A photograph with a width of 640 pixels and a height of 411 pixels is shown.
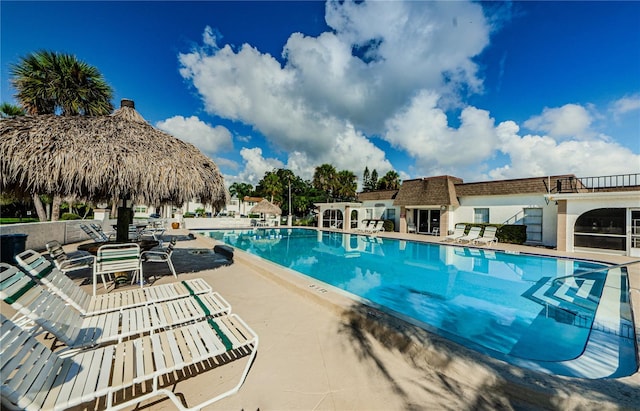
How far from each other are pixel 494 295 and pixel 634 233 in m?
10.6

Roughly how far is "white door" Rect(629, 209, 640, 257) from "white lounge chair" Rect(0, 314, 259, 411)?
58.2ft

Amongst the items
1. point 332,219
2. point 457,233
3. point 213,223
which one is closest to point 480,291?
point 457,233

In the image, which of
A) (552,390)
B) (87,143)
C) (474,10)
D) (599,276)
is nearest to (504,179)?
(599,276)

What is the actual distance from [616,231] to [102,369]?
19.3 m

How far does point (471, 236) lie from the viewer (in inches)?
662

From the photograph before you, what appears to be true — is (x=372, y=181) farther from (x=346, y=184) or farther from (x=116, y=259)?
(x=116, y=259)

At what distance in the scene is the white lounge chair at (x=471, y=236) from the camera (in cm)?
1673

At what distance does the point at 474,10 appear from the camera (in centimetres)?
1016

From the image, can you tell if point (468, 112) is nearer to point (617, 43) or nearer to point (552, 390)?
point (617, 43)

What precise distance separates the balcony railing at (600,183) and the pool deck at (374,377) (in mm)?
15139

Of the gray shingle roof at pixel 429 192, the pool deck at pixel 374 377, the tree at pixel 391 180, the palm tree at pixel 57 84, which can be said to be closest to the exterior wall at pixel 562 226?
the gray shingle roof at pixel 429 192

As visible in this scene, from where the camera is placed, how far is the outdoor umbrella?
471cm

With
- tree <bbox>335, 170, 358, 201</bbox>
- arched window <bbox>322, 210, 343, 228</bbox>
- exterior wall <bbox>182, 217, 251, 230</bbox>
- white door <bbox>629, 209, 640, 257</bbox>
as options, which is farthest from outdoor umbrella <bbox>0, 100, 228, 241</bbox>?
tree <bbox>335, 170, 358, 201</bbox>

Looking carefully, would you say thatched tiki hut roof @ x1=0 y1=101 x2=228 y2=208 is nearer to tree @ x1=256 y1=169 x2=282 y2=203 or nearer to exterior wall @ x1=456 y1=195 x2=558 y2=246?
exterior wall @ x1=456 y1=195 x2=558 y2=246
